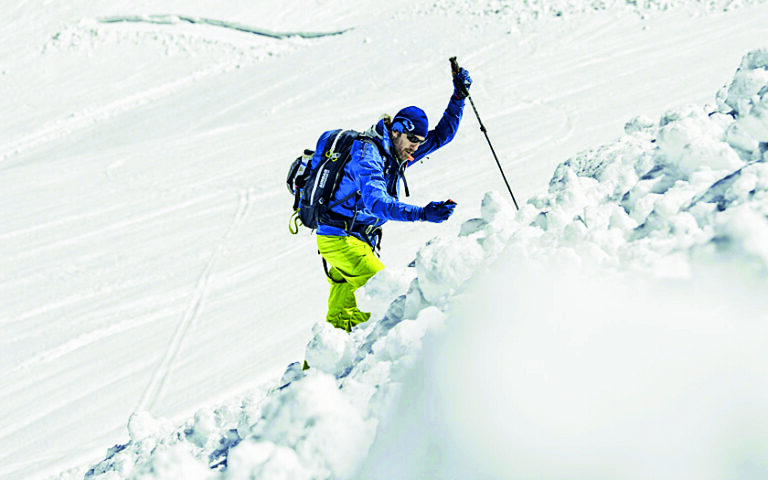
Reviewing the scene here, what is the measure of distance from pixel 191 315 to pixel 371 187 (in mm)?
4644

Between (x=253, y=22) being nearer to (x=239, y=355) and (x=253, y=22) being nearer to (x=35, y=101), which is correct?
(x=35, y=101)

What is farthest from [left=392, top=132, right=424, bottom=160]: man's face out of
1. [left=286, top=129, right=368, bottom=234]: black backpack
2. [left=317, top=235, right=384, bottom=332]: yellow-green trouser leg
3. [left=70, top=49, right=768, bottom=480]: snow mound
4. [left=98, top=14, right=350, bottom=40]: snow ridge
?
Answer: [left=98, top=14, right=350, bottom=40]: snow ridge

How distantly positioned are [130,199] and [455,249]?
9.91 meters

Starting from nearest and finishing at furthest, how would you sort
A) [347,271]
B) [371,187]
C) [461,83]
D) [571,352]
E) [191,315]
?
1. [571,352]
2. [371,187]
3. [347,271]
4. [461,83]
5. [191,315]

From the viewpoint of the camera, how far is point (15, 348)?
8.88 meters

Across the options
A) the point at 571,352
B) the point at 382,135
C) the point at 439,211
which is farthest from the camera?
the point at 382,135

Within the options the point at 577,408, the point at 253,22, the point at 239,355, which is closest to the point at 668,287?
the point at 577,408

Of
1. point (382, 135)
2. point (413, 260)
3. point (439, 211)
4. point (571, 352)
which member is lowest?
point (413, 260)

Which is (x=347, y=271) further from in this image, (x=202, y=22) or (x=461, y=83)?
(x=202, y=22)

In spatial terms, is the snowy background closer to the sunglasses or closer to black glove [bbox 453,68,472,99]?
the sunglasses

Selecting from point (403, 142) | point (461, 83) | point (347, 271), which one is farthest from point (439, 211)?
point (461, 83)

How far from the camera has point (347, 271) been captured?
564 cm

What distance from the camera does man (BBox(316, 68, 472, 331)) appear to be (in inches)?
192

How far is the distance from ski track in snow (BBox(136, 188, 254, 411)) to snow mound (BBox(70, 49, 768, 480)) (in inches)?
145
